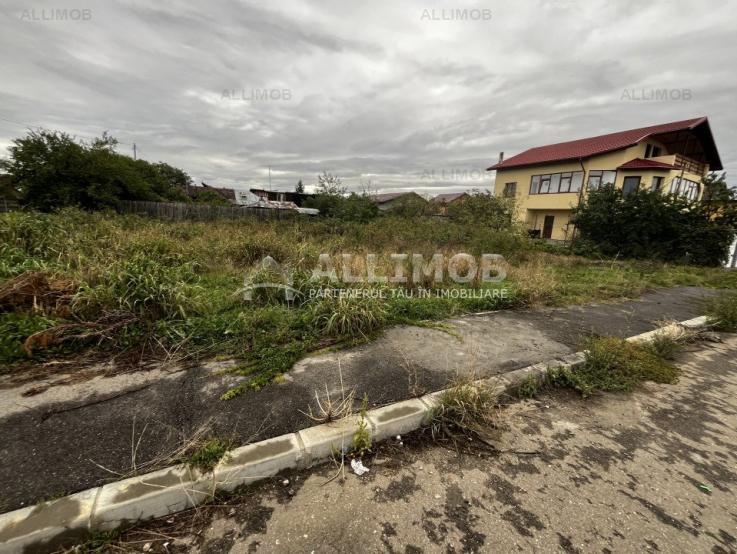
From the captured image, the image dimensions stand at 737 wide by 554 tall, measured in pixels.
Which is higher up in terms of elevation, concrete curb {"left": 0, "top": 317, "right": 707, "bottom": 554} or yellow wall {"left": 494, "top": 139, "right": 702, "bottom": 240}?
yellow wall {"left": 494, "top": 139, "right": 702, "bottom": 240}

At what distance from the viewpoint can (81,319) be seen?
316 cm

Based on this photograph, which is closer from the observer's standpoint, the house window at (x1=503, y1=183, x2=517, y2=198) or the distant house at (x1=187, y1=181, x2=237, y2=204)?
the house window at (x1=503, y1=183, x2=517, y2=198)

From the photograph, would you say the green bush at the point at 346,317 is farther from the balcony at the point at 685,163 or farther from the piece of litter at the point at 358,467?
the balcony at the point at 685,163

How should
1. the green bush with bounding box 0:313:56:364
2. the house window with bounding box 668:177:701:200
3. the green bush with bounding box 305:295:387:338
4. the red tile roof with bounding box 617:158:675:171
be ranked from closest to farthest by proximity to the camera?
1. the green bush with bounding box 0:313:56:364
2. the green bush with bounding box 305:295:387:338
3. the red tile roof with bounding box 617:158:675:171
4. the house window with bounding box 668:177:701:200

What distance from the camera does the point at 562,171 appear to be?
70.7 feet

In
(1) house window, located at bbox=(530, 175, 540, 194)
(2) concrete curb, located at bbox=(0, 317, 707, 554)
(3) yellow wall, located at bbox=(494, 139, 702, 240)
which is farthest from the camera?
(1) house window, located at bbox=(530, 175, 540, 194)

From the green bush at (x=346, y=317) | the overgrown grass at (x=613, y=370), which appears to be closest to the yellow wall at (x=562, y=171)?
the overgrown grass at (x=613, y=370)

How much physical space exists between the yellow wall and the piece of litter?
18723 mm

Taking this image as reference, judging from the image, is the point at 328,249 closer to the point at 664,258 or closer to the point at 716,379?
the point at 716,379

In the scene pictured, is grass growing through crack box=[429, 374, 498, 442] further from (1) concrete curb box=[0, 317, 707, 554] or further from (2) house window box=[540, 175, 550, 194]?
(2) house window box=[540, 175, 550, 194]

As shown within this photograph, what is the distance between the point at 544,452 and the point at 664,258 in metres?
15.0

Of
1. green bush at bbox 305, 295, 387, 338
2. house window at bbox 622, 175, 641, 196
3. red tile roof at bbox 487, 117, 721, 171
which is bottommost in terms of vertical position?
green bush at bbox 305, 295, 387, 338

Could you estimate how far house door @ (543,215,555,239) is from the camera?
77.3 feet

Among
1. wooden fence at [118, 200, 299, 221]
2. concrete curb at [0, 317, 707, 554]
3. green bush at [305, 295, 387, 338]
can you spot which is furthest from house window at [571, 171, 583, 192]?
concrete curb at [0, 317, 707, 554]
